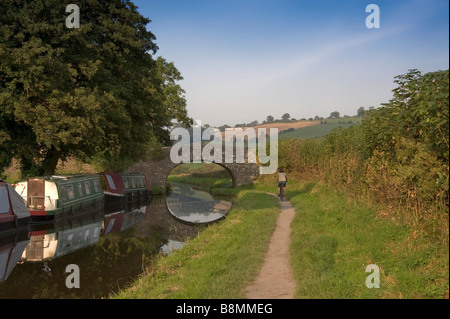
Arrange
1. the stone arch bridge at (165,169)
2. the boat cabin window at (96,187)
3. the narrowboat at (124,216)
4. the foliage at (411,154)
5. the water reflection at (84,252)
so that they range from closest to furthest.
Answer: the foliage at (411,154) → the water reflection at (84,252) → the narrowboat at (124,216) → the boat cabin window at (96,187) → the stone arch bridge at (165,169)

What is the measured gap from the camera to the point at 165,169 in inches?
1125

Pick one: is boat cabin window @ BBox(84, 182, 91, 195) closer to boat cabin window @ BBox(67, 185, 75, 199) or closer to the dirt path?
boat cabin window @ BBox(67, 185, 75, 199)

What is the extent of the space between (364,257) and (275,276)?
1510 millimetres

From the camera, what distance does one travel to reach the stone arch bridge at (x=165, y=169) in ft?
93.0

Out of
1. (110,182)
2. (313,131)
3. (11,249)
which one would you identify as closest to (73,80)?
(11,249)

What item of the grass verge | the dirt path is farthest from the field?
the dirt path

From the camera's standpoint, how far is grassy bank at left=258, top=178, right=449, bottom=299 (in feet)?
16.4

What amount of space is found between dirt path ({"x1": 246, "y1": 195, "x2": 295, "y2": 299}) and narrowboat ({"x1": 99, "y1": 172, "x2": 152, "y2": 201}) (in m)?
13.7

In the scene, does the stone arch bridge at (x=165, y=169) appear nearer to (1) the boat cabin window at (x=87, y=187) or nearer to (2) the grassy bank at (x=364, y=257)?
(1) the boat cabin window at (x=87, y=187)

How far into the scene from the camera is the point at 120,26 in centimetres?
1555

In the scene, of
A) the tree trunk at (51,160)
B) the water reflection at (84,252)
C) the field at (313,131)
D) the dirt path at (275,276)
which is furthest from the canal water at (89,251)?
the field at (313,131)

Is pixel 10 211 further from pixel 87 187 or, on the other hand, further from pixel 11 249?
pixel 87 187

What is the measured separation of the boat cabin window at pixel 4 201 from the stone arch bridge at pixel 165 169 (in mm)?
15513
